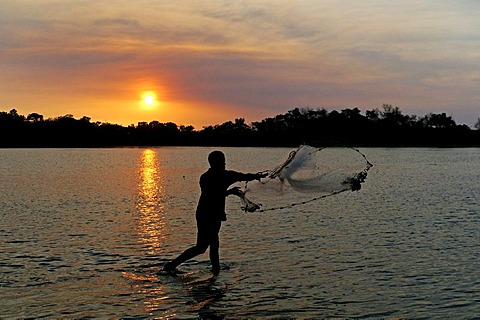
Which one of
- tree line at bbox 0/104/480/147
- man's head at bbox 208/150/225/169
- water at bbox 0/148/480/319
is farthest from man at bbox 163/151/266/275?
tree line at bbox 0/104/480/147

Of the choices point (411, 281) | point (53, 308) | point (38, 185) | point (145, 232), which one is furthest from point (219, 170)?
point (38, 185)

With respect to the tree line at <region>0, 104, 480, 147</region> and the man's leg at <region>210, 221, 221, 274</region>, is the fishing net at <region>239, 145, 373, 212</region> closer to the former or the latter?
the man's leg at <region>210, 221, 221, 274</region>

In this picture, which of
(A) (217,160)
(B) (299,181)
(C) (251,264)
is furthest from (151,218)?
(A) (217,160)

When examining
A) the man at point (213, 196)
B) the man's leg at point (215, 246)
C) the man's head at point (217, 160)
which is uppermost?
the man's head at point (217, 160)

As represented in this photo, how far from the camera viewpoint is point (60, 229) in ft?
67.6

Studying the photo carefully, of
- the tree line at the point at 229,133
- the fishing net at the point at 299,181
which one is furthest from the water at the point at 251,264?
the tree line at the point at 229,133

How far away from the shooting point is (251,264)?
1439 centimetres

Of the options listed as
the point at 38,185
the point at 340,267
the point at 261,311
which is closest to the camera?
the point at 261,311

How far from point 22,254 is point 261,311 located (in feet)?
25.6

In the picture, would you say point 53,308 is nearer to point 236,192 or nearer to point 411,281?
point 236,192

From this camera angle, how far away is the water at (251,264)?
1083 cm

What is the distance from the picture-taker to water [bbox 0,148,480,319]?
10.8 metres

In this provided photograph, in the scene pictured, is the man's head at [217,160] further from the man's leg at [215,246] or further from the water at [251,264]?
the water at [251,264]

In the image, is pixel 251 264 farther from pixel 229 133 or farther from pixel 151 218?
pixel 229 133
